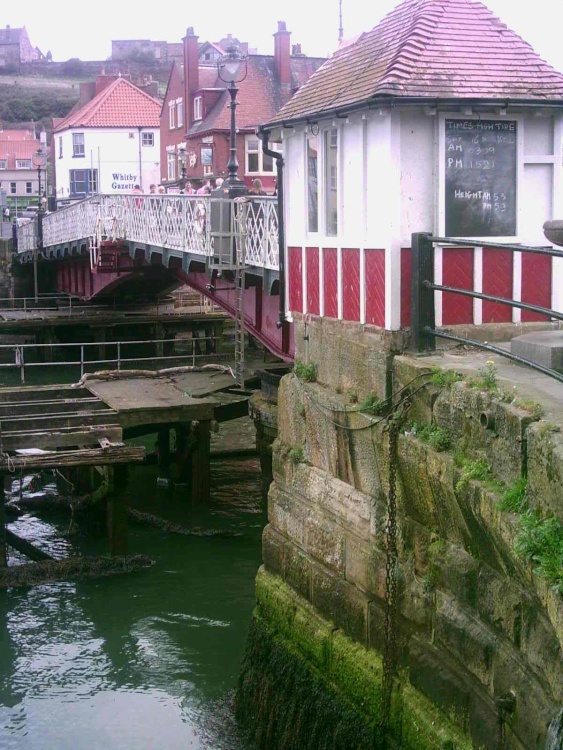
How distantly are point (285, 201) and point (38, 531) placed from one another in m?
9.49

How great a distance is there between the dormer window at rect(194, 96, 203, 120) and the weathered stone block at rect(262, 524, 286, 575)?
46.8 metres

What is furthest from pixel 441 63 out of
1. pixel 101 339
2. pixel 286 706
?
pixel 101 339

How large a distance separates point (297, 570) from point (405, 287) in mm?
2868

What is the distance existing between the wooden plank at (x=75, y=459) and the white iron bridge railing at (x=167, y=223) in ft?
11.0

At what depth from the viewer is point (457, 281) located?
946 centimetres

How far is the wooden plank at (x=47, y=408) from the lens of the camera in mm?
17891

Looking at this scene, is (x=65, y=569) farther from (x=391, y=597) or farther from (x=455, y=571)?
(x=455, y=571)

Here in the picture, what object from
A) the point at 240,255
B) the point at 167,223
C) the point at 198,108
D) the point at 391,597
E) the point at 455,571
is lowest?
the point at 391,597

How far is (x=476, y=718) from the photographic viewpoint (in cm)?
719

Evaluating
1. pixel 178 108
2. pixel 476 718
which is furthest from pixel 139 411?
pixel 178 108

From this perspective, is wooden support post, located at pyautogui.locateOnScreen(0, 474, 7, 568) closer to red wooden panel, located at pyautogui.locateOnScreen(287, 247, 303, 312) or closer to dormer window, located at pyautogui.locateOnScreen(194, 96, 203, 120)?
red wooden panel, located at pyautogui.locateOnScreen(287, 247, 303, 312)

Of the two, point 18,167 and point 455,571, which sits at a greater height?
point 18,167

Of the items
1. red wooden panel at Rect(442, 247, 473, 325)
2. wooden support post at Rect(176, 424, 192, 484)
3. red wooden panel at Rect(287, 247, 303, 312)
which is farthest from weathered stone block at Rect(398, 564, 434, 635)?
wooden support post at Rect(176, 424, 192, 484)

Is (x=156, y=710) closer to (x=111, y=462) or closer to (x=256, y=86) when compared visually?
(x=111, y=462)
